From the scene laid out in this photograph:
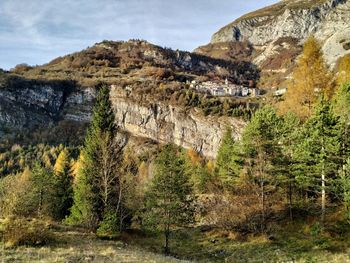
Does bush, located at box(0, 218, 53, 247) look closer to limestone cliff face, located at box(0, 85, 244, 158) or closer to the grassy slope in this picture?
the grassy slope

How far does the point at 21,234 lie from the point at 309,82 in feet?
118

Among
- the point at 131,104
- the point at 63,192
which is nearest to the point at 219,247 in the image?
the point at 63,192

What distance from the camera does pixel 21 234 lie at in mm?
18672

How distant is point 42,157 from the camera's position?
12044 centimetres

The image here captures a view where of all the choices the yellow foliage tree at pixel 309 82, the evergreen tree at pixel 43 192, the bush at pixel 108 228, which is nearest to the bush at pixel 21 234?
the bush at pixel 108 228

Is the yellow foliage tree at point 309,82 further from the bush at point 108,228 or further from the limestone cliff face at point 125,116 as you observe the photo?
the limestone cliff face at point 125,116

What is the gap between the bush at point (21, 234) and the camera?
1833 centimetres

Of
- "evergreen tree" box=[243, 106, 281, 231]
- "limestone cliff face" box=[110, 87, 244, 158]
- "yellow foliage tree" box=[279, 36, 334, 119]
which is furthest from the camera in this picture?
"limestone cliff face" box=[110, 87, 244, 158]

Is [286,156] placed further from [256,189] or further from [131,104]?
[131,104]

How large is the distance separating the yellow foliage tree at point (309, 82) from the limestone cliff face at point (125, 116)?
198 ft

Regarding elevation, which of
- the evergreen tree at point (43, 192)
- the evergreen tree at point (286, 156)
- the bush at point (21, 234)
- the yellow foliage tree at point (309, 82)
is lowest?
the evergreen tree at point (43, 192)

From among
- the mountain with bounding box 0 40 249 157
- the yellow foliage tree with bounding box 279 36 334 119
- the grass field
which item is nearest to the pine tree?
the grass field

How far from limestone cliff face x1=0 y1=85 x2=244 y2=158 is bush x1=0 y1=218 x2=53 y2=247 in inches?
3435

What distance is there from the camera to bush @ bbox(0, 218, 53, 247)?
1833 cm
